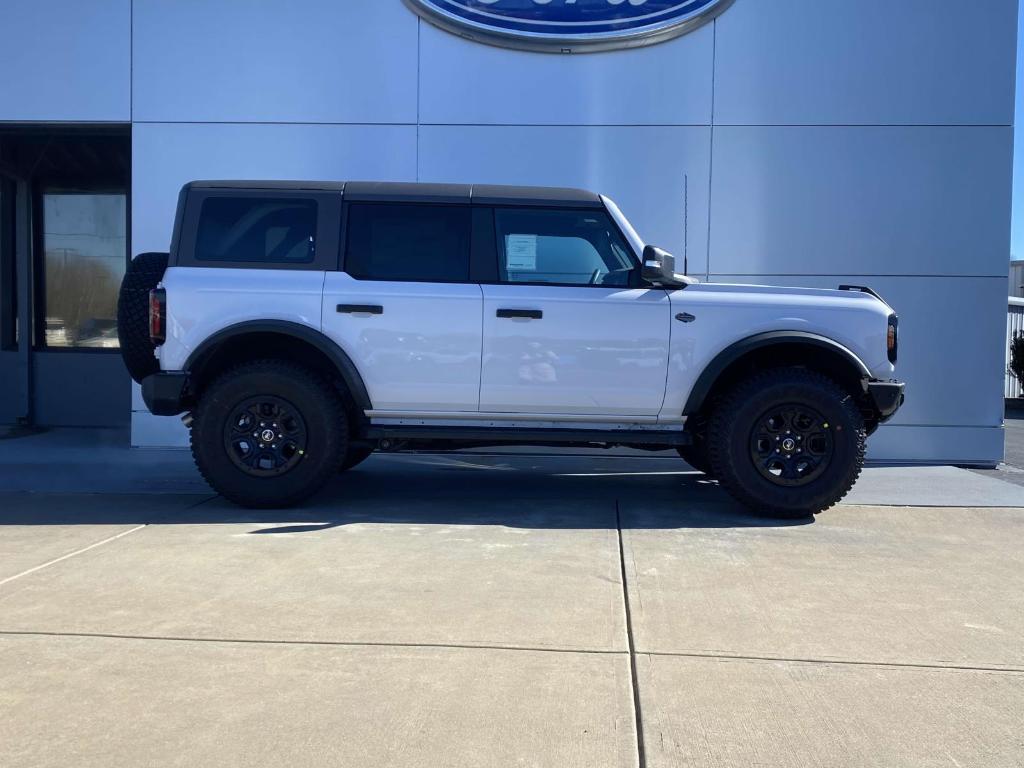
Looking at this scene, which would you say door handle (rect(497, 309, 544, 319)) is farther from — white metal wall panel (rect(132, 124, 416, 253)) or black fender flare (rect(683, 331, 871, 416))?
white metal wall panel (rect(132, 124, 416, 253))

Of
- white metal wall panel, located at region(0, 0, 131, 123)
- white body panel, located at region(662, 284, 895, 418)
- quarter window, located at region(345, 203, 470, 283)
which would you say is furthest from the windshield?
white metal wall panel, located at region(0, 0, 131, 123)

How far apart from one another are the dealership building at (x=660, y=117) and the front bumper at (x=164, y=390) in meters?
3.43

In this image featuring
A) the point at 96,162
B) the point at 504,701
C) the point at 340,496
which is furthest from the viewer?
the point at 96,162

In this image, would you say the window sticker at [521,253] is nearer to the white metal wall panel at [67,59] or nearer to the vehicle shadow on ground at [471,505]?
the vehicle shadow on ground at [471,505]

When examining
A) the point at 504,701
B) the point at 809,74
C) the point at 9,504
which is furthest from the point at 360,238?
the point at 809,74

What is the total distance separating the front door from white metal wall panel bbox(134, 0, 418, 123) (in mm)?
3626

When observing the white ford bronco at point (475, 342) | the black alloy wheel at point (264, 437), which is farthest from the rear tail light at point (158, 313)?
the black alloy wheel at point (264, 437)

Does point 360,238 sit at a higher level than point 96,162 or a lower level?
lower

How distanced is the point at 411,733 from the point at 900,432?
7.16m

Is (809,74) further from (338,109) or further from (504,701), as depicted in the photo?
(504,701)

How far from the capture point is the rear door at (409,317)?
5.87m

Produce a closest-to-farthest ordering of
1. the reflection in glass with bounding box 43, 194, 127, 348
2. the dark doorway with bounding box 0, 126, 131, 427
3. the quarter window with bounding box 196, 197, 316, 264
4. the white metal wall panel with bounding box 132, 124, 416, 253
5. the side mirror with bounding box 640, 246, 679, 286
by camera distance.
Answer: the side mirror with bounding box 640, 246, 679, 286
the quarter window with bounding box 196, 197, 316, 264
the white metal wall panel with bounding box 132, 124, 416, 253
the dark doorway with bounding box 0, 126, 131, 427
the reflection in glass with bounding box 43, 194, 127, 348

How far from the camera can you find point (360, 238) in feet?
A: 19.9

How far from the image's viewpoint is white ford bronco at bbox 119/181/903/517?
230 inches
